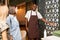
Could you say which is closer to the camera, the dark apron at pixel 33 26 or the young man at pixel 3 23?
the young man at pixel 3 23

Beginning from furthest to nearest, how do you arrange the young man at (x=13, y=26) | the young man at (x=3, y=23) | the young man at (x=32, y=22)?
the young man at (x=32, y=22) < the young man at (x=13, y=26) < the young man at (x=3, y=23)

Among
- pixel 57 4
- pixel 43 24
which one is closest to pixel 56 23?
pixel 57 4

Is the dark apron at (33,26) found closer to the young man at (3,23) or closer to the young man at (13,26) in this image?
the young man at (13,26)

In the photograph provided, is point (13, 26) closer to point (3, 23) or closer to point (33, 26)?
point (3, 23)

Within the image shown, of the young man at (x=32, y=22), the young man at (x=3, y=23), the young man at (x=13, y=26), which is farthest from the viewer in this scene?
the young man at (x=32, y=22)

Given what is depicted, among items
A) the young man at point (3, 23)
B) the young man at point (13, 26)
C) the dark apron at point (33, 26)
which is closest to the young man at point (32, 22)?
the dark apron at point (33, 26)

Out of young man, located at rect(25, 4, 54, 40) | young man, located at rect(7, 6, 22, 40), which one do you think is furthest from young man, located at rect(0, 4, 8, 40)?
young man, located at rect(25, 4, 54, 40)

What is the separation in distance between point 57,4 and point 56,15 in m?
0.26

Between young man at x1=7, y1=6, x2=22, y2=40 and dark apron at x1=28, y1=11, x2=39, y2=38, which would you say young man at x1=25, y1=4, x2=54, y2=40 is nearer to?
dark apron at x1=28, y1=11, x2=39, y2=38

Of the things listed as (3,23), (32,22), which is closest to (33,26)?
(32,22)

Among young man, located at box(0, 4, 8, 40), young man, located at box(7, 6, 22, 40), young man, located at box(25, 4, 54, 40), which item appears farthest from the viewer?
young man, located at box(25, 4, 54, 40)

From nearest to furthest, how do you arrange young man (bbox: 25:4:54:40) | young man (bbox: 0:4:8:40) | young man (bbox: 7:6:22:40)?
young man (bbox: 0:4:8:40)
young man (bbox: 7:6:22:40)
young man (bbox: 25:4:54:40)

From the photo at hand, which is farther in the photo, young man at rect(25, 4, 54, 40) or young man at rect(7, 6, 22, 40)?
young man at rect(25, 4, 54, 40)

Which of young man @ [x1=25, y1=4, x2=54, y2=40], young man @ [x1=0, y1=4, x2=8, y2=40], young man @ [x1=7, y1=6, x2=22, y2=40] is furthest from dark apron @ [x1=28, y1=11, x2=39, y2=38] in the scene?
young man @ [x1=0, y1=4, x2=8, y2=40]
